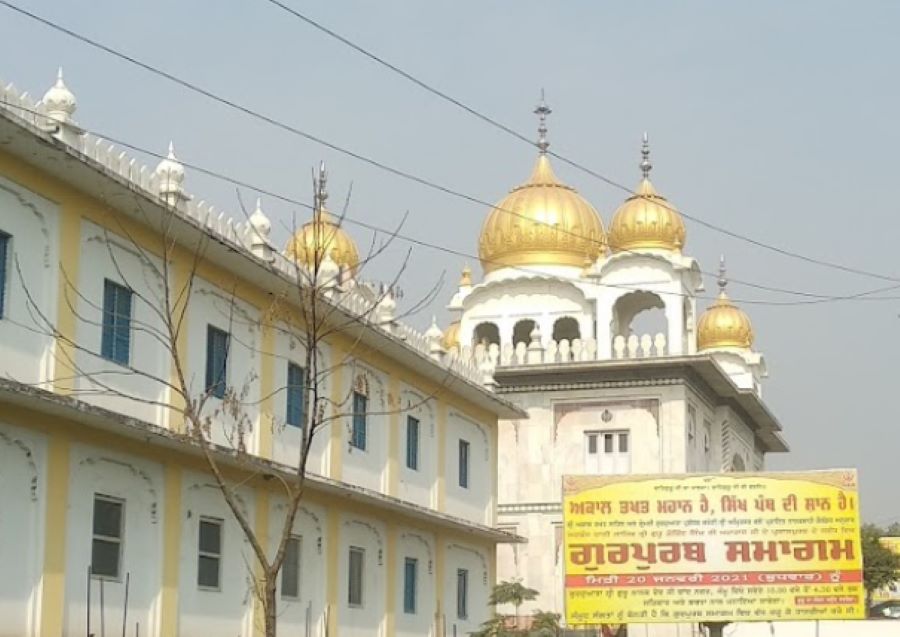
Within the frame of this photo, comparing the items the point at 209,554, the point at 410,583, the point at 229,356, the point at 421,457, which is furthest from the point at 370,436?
the point at 209,554

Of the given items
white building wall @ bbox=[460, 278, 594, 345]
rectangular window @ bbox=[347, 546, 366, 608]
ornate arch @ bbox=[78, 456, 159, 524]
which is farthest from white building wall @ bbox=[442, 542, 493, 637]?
white building wall @ bbox=[460, 278, 594, 345]

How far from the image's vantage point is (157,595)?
17.5m

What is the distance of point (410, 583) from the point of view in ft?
84.6

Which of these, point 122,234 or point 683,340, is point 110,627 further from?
point 683,340

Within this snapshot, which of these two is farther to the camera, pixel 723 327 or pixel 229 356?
pixel 723 327

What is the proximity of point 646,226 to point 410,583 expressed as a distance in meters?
17.5

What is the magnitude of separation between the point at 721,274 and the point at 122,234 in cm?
3378

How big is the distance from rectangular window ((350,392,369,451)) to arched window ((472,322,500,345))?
17.0m

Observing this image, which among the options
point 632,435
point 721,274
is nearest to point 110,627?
point 632,435

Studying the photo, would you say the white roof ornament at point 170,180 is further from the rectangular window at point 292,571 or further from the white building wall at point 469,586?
the white building wall at point 469,586

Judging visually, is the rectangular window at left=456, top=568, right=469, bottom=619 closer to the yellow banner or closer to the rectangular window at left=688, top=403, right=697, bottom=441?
the yellow banner

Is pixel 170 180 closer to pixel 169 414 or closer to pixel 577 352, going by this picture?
pixel 169 414

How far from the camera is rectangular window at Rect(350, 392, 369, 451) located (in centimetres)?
2342

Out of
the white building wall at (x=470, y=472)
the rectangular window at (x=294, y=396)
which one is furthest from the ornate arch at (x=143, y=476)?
the white building wall at (x=470, y=472)
